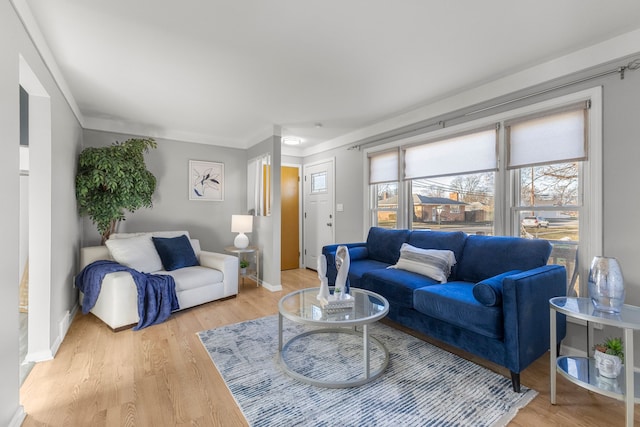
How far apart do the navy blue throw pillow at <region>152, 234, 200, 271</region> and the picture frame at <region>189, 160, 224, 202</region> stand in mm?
1025

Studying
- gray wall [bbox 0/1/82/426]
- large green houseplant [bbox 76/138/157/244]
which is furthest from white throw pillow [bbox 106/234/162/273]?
gray wall [bbox 0/1/82/426]

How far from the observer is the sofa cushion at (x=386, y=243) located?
332 centimetres

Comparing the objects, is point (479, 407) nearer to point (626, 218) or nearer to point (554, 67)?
point (626, 218)

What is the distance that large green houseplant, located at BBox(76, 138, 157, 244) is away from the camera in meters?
Result: 3.14

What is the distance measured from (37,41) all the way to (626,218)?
4.17 m

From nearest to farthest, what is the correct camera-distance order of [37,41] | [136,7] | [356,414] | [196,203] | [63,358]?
[356,414], [136,7], [37,41], [63,358], [196,203]

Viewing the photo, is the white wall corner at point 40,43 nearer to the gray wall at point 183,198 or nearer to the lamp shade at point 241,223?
the gray wall at point 183,198

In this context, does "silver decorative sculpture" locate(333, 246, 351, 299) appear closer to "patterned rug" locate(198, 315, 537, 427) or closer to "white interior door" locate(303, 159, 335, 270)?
"patterned rug" locate(198, 315, 537, 427)

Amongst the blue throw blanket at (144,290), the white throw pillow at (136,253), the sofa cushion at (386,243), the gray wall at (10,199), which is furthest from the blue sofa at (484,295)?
the gray wall at (10,199)

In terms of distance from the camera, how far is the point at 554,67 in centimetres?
231

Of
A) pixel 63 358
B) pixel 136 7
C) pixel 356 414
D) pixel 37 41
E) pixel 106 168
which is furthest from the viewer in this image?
pixel 106 168

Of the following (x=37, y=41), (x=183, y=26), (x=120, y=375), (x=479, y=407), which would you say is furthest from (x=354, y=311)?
(x=37, y=41)

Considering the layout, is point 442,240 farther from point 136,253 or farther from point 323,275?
point 136,253

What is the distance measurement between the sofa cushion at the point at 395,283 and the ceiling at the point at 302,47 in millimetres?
1818
